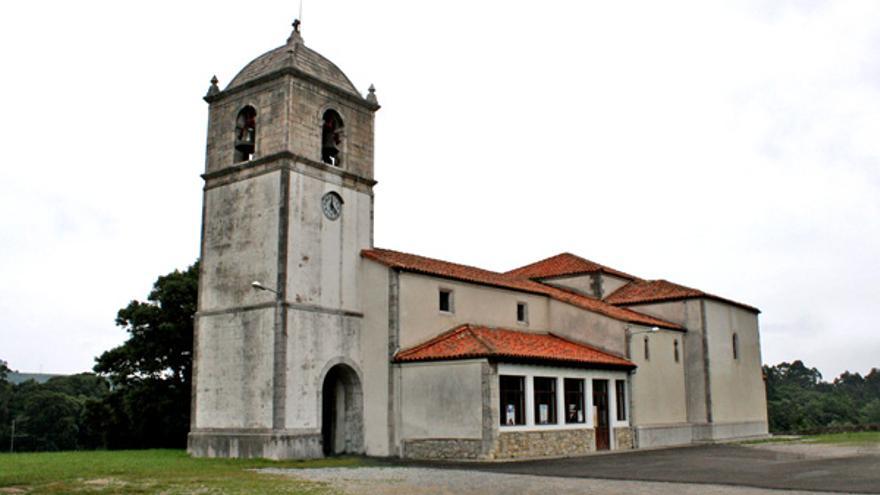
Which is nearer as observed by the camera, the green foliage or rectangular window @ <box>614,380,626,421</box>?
rectangular window @ <box>614,380,626,421</box>

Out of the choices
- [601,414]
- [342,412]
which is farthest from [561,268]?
[342,412]

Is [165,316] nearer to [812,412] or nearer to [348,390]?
[348,390]

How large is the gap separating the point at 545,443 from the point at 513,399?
198 centimetres

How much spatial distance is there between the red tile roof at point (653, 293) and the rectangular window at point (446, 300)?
11986 millimetres

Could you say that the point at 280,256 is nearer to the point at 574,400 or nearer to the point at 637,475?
the point at 574,400

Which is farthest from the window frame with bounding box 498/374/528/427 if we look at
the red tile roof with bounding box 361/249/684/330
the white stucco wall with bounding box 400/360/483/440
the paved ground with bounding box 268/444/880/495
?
the red tile roof with bounding box 361/249/684/330

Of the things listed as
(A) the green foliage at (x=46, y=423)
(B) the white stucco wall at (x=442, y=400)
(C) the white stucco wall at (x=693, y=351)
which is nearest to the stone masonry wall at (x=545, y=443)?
(B) the white stucco wall at (x=442, y=400)

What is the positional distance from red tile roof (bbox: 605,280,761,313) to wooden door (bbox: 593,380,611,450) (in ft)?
27.0

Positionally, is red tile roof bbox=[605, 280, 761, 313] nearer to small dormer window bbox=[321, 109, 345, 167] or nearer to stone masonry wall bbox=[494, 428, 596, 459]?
stone masonry wall bbox=[494, 428, 596, 459]

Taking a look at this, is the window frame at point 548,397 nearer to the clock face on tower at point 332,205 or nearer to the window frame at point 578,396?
the window frame at point 578,396

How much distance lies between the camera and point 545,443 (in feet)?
91.3

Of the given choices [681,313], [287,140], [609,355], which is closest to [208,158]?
[287,140]

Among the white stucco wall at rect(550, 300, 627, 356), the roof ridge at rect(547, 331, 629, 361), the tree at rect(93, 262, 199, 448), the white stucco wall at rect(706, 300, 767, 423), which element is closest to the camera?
the roof ridge at rect(547, 331, 629, 361)

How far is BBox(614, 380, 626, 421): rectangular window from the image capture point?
32.6 m
